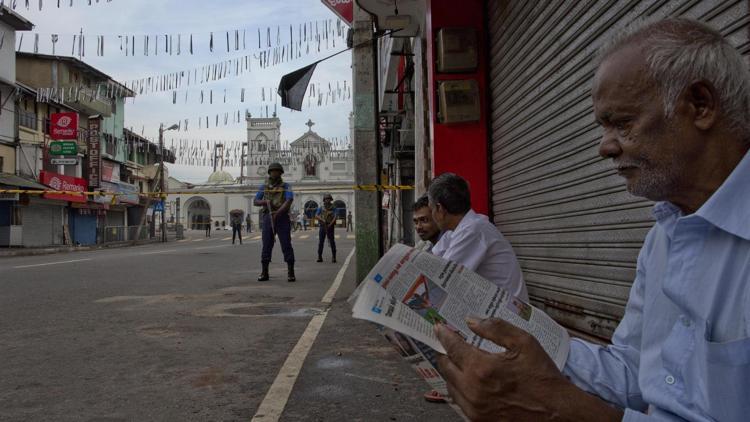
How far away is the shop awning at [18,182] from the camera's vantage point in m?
25.3

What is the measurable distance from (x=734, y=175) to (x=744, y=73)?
0.83 feet

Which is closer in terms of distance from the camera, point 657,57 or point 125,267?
point 657,57

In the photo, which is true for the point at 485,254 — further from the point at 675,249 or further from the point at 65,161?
the point at 65,161

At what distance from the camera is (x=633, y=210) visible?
10.3 feet

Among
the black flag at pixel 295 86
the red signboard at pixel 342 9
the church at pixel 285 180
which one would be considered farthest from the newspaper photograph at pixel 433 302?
the church at pixel 285 180

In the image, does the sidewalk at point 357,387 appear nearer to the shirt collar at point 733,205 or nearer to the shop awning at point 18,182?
the shirt collar at point 733,205

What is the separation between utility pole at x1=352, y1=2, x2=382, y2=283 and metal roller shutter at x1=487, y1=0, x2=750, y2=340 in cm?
274

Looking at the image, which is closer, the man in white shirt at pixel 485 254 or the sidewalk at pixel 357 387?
the sidewalk at pixel 357 387

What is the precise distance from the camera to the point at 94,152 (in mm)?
32656

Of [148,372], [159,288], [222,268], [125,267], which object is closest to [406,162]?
[222,268]

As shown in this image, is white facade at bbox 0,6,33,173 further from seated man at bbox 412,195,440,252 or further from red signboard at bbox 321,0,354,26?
seated man at bbox 412,195,440,252

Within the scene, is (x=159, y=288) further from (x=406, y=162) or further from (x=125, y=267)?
(x=406, y=162)

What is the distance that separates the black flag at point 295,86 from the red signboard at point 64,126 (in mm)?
24393

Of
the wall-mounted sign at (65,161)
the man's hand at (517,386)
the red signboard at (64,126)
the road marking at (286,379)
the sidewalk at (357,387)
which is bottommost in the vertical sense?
the sidewalk at (357,387)
